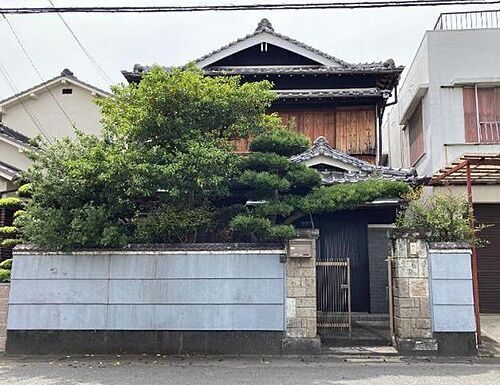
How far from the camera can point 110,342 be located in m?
8.97

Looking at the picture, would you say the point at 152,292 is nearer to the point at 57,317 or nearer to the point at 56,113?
the point at 57,317

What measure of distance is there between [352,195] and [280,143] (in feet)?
5.89

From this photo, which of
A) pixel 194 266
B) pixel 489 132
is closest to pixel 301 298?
pixel 194 266

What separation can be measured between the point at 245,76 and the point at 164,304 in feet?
29.0

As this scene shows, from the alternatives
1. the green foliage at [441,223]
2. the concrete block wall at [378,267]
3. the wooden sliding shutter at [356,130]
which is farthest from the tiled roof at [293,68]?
the green foliage at [441,223]

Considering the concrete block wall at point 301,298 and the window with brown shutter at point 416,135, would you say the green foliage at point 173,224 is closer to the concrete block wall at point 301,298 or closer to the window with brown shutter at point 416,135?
the concrete block wall at point 301,298

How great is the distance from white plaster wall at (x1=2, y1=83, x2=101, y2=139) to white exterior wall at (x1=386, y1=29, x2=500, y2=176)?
15037 mm

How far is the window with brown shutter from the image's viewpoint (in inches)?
616

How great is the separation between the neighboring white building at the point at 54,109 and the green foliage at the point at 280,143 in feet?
47.6

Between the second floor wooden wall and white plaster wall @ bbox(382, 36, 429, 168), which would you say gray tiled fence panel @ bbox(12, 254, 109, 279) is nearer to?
the second floor wooden wall

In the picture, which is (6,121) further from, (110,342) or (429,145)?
(429,145)

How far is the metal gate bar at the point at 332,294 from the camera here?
1005 cm

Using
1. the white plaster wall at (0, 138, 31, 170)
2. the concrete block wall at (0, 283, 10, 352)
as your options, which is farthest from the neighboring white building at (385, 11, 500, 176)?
the white plaster wall at (0, 138, 31, 170)

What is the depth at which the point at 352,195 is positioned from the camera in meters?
9.03
